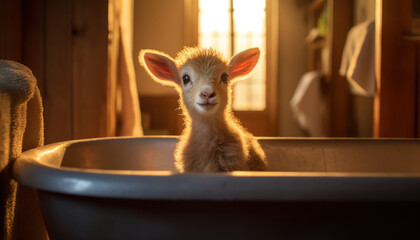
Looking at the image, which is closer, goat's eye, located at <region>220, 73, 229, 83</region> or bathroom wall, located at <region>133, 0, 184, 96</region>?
goat's eye, located at <region>220, 73, 229, 83</region>

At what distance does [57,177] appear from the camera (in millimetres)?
732

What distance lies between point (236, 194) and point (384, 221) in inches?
10.6

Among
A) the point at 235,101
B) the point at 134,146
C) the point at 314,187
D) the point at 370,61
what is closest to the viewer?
the point at 314,187

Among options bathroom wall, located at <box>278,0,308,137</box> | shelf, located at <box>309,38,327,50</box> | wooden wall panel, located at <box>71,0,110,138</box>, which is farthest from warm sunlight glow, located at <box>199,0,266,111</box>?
wooden wall panel, located at <box>71,0,110,138</box>

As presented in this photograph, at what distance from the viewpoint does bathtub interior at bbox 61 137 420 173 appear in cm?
154

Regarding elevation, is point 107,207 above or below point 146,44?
below

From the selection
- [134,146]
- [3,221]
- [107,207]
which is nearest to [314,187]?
[107,207]

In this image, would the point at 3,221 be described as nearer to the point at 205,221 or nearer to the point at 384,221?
the point at 205,221

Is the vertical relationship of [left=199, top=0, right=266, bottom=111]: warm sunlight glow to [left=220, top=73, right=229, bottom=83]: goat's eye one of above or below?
above

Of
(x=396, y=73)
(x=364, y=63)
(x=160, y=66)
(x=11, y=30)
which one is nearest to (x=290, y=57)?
(x=364, y=63)

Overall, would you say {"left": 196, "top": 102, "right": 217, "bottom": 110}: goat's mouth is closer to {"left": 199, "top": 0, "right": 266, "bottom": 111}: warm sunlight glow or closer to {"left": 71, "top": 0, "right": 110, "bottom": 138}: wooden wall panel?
{"left": 71, "top": 0, "right": 110, "bottom": 138}: wooden wall panel

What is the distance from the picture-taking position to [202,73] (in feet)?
4.23

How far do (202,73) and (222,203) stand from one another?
621mm

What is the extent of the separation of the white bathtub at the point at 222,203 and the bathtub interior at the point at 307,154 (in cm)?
67
